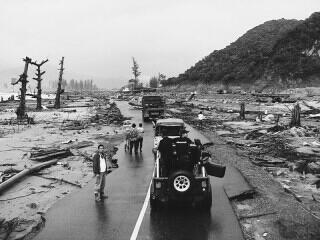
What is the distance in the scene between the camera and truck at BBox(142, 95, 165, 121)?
40.7 metres

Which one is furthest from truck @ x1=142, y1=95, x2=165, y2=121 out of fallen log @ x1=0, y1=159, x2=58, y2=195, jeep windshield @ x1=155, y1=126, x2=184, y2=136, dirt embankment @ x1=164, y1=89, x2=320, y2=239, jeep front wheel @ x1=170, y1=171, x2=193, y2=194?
jeep front wheel @ x1=170, y1=171, x2=193, y2=194

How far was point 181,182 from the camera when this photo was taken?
10156mm

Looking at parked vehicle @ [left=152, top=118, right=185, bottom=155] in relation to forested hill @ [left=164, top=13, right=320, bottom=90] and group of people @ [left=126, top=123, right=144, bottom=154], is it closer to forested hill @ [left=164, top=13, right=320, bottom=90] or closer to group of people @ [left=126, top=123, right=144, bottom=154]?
group of people @ [left=126, top=123, right=144, bottom=154]

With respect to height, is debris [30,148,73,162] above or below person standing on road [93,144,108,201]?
below

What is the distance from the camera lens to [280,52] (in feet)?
300

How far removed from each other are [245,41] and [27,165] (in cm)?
13943

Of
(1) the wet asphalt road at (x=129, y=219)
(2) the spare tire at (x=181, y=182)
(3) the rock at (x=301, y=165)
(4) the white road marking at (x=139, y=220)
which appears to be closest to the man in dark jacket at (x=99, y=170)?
(1) the wet asphalt road at (x=129, y=219)

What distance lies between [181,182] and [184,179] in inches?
4.5

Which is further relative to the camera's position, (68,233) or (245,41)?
(245,41)

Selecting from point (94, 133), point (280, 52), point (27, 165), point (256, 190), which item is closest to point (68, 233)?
point (256, 190)

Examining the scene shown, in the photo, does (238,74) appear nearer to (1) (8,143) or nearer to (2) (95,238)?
(1) (8,143)

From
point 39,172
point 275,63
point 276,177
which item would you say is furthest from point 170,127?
point 275,63

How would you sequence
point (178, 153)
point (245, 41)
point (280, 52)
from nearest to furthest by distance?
point (178, 153)
point (280, 52)
point (245, 41)

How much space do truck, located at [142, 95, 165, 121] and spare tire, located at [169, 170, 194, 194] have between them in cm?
3055
